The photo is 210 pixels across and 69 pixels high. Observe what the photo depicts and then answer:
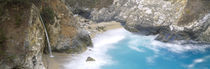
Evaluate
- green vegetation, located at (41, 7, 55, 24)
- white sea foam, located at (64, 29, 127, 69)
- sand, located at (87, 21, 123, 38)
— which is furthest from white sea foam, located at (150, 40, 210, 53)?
green vegetation, located at (41, 7, 55, 24)

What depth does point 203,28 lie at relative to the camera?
1583 centimetres

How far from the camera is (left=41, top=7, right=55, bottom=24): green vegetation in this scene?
11.8 metres

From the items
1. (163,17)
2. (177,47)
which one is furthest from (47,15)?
(163,17)

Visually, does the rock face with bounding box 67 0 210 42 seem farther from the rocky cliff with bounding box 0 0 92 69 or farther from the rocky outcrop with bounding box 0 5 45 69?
the rocky outcrop with bounding box 0 5 45 69

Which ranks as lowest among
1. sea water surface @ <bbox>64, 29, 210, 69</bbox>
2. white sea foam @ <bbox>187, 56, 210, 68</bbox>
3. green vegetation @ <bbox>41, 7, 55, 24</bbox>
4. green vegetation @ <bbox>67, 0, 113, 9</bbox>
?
white sea foam @ <bbox>187, 56, 210, 68</bbox>

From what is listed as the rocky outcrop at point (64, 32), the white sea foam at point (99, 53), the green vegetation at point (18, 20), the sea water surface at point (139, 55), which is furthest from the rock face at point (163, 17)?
the green vegetation at point (18, 20)

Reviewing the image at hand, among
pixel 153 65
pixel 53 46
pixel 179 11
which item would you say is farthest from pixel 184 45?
pixel 53 46

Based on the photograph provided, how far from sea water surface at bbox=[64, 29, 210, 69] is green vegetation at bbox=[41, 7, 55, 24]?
2.48 metres

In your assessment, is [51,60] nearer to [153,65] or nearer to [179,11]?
[153,65]

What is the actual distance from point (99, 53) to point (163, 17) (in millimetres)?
7294

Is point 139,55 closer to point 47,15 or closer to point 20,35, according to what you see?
point 47,15

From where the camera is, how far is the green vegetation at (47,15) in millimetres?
11829

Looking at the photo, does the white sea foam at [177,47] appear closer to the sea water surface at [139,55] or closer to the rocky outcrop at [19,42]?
the sea water surface at [139,55]

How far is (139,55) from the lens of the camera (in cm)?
1377
